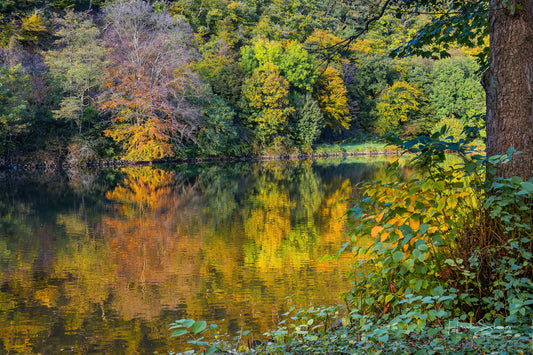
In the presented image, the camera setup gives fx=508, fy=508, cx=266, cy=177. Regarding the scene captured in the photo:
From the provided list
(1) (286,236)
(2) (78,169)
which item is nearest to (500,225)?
(1) (286,236)

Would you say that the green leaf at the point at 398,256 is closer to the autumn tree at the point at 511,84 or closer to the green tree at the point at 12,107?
the autumn tree at the point at 511,84

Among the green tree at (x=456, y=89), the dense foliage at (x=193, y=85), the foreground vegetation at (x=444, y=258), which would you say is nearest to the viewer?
the foreground vegetation at (x=444, y=258)

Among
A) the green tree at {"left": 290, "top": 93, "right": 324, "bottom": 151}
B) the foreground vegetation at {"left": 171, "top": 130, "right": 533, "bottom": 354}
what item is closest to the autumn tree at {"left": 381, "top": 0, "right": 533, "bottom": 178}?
the foreground vegetation at {"left": 171, "top": 130, "right": 533, "bottom": 354}

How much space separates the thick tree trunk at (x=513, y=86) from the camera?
12.3 feet

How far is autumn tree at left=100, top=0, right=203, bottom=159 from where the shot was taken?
31031 millimetres

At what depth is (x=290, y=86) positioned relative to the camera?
44.8 meters

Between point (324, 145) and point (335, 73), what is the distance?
264 inches

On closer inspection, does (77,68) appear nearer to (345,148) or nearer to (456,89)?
(345,148)

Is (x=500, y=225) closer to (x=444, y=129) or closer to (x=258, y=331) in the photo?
(x=444, y=129)

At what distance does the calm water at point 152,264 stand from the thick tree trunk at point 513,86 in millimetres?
1415

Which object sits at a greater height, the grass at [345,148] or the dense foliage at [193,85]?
the dense foliage at [193,85]

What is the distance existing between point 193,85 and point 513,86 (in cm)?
2988

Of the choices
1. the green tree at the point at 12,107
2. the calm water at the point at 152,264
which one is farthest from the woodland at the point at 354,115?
the calm water at the point at 152,264

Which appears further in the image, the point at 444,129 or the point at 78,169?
the point at 78,169
